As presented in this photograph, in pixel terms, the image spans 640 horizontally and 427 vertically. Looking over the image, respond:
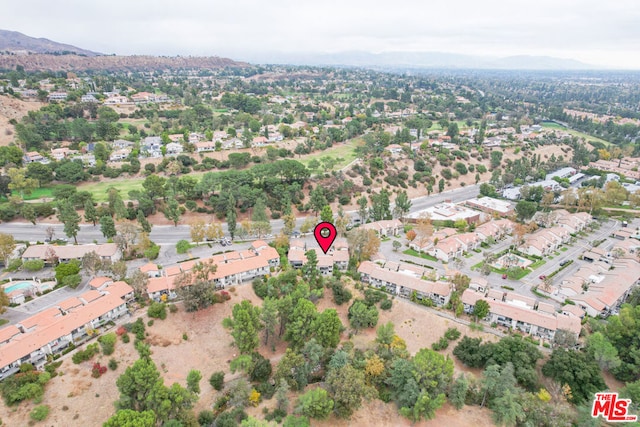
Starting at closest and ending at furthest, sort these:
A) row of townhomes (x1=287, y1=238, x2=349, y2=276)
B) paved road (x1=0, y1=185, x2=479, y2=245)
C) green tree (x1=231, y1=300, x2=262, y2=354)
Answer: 1. green tree (x1=231, y1=300, x2=262, y2=354)
2. row of townhomes (x1=287, y1=238, x2=349, y2=276)
3. paved road (x1=0, y1=185, x2=479, y2=245)

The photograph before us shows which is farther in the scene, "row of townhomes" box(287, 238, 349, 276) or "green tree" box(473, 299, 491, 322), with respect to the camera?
"row of townhomes" box(287, 238, 349, 276)

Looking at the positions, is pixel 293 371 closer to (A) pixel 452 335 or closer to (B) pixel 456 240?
(A) pixel 452 335

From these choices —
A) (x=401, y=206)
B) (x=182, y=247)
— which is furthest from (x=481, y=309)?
(x=182, y=247)

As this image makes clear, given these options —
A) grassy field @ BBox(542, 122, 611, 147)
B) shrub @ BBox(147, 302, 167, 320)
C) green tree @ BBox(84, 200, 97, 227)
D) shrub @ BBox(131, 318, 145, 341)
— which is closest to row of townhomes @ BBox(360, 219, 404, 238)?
shrub @ BBox(147, 302, 167, 320)

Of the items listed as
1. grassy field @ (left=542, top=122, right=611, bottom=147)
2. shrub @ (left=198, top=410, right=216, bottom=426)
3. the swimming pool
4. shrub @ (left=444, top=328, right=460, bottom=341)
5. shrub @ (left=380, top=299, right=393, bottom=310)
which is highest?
grassy field @ (left=542, top=122, right=611, bottom=147)

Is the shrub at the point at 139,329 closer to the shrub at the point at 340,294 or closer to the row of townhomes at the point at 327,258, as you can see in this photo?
the row of townhomes at the point at 327,258

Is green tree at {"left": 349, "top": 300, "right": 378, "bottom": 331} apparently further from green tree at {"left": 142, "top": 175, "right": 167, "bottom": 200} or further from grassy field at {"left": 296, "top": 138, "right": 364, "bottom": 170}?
grassy field at {"left": 296, "top": 138, "right": 364, "bottom": 170}

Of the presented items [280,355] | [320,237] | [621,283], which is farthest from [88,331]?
[621,283]
